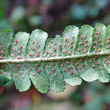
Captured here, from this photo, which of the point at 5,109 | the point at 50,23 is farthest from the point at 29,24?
the point at 5,109

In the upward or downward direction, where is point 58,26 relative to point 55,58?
upward

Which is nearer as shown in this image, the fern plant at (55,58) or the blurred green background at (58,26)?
the fern plant at (55,58)

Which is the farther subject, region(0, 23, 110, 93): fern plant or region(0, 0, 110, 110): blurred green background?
region(0, 0, 110, 110): blurred green background

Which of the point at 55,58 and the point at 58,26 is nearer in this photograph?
the point at 55,58

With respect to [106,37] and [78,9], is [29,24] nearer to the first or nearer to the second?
[78,9]
